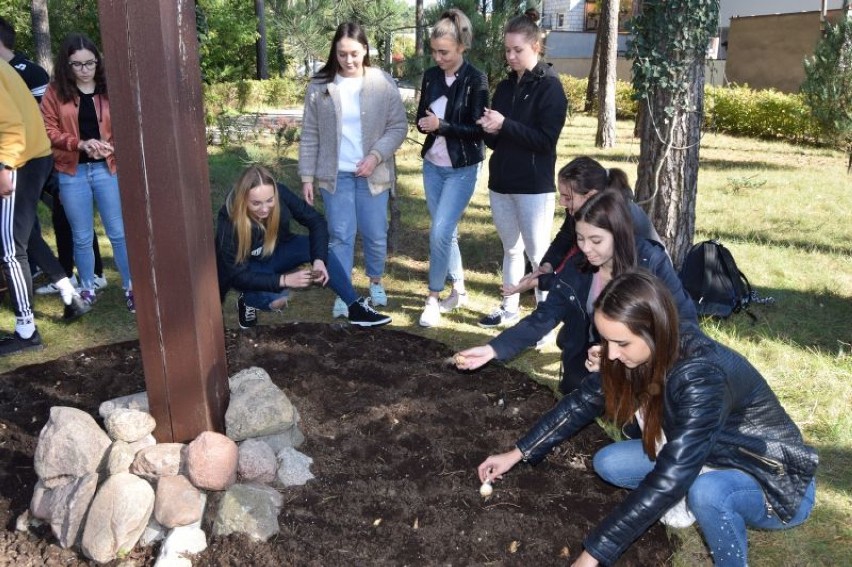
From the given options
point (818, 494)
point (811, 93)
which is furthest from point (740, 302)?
point (811, 93)

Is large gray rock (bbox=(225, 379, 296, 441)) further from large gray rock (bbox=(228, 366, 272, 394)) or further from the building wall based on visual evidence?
the building wall

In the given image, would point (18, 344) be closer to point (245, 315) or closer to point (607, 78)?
point (245, 315)

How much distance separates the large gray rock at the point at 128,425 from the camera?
2.95 metres

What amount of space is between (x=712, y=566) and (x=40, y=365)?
346 cm

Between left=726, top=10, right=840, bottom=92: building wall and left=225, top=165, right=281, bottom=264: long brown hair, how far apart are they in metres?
16.3

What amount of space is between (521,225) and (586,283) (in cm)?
125

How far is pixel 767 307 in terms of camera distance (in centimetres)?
527

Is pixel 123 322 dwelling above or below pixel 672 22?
below

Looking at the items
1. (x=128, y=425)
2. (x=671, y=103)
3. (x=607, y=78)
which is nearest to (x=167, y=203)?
(x=128, y=425)

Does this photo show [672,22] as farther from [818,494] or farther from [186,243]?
[186,243]

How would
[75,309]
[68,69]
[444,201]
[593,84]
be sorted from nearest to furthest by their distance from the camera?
[68,69], [444,201], [75,309], [593,84]

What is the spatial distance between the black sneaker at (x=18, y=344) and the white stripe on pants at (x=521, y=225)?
2.81 m

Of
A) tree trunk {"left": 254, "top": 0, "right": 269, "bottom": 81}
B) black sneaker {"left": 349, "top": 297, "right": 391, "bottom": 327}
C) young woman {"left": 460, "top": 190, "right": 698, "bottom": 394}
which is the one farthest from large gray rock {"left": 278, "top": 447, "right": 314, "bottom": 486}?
tree trunk {"left": 254, "top": 0, "right": 269, "bottom": 81}

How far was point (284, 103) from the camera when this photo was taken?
18.4 meters
